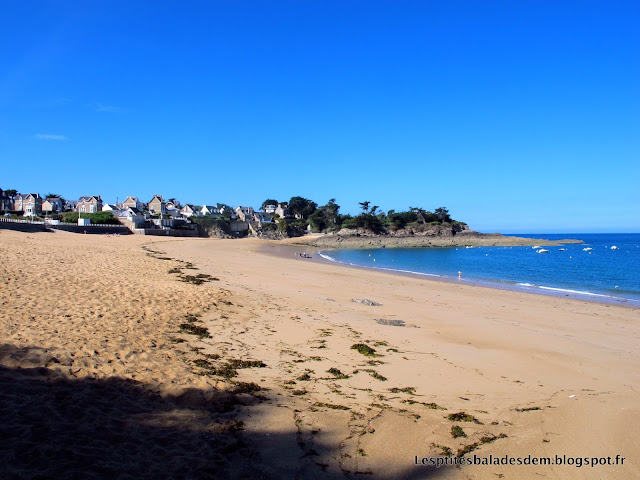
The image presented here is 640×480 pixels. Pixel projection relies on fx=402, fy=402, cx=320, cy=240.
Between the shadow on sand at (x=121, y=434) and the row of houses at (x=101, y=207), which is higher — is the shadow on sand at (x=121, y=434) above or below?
below

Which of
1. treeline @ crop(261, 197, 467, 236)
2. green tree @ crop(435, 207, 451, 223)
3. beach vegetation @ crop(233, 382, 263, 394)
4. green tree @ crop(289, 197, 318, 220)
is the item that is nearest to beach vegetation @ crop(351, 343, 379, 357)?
beach vegetation @ crop(233, 382, 263, 394)

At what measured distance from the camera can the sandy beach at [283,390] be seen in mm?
4090

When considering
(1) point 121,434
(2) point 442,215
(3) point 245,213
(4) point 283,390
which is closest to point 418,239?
(2) point 442,215

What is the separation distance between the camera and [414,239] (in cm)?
9675

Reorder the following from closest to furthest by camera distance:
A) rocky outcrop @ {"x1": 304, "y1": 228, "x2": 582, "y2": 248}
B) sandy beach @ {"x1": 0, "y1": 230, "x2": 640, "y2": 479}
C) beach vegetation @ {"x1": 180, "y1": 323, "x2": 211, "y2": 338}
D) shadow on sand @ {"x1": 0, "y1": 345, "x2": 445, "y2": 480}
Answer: shadow on sand @ {"x1": 0, "y1": 345, "x2": 445, "y2": 480} < sandy beach @ {"x1": 0, "y1": 230, "x2": 640, "y2": 479} < beach vegetation @ {"x1": 180, "y1": 323, "x2": 211, "y2": 338} < rocky outcrop @ {"x1": 304, "y1": 228, "x2": 582, "y2": 248}

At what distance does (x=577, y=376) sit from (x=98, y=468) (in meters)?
8.15

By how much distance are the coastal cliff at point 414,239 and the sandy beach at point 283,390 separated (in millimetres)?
73125

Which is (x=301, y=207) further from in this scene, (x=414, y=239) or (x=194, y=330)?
(x=194, y=330)

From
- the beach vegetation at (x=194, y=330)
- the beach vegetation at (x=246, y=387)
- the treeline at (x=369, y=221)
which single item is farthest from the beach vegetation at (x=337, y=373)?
the treeline at (x=369, y=221)

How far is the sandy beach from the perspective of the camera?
409 cm

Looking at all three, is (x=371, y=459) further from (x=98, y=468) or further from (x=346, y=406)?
(x=98, y=468)

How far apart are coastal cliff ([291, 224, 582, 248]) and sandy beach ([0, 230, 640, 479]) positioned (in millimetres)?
73125

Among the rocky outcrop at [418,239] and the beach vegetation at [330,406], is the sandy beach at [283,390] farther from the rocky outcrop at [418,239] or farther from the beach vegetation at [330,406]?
the rocky outcrop at [418,239]

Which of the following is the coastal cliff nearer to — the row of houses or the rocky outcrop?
the rocky outcrop
